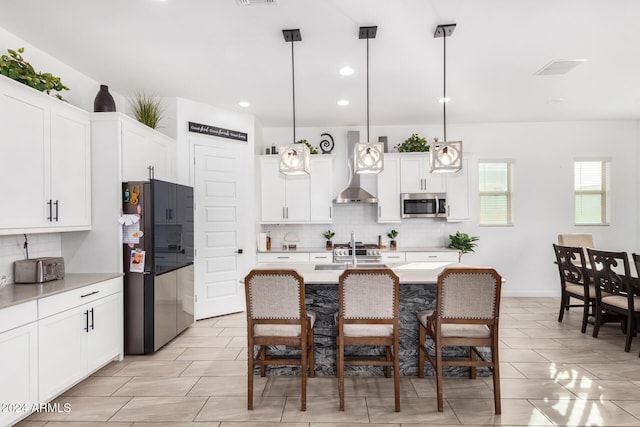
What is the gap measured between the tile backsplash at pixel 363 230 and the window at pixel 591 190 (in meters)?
2.31

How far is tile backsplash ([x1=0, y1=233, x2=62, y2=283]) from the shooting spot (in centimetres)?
299

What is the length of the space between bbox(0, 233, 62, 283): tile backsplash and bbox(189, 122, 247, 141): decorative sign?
2.08 metres

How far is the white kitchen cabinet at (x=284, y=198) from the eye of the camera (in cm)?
597

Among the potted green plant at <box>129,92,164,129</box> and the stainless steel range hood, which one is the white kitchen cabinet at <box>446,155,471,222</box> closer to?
the stainless steel range hood

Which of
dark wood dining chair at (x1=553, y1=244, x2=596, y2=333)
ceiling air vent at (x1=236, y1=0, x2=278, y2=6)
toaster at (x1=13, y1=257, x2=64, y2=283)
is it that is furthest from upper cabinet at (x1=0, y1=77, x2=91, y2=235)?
dark wood dining chair at (x1=553, y1=244, x2=596, y2=333)

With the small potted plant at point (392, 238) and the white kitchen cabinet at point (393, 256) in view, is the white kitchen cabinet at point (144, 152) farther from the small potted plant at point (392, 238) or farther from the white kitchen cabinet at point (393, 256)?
the small potted plant at point (392, 238)

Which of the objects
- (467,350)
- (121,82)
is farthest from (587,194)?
(121,82)

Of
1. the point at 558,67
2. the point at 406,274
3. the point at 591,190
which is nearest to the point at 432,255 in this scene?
the point at 406,274

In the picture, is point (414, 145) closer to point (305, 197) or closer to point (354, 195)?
point (354, 195)

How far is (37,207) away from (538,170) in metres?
6.81

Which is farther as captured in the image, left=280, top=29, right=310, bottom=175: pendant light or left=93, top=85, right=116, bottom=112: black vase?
left=93, top=85, right=116, bottom=112: black vase

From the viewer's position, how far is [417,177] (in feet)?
19.4

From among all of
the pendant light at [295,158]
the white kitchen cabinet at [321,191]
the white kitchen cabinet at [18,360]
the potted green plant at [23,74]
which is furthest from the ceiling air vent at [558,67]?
the white kitchen cabinet at [18,360]

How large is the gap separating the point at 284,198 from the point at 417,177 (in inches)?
85.5
